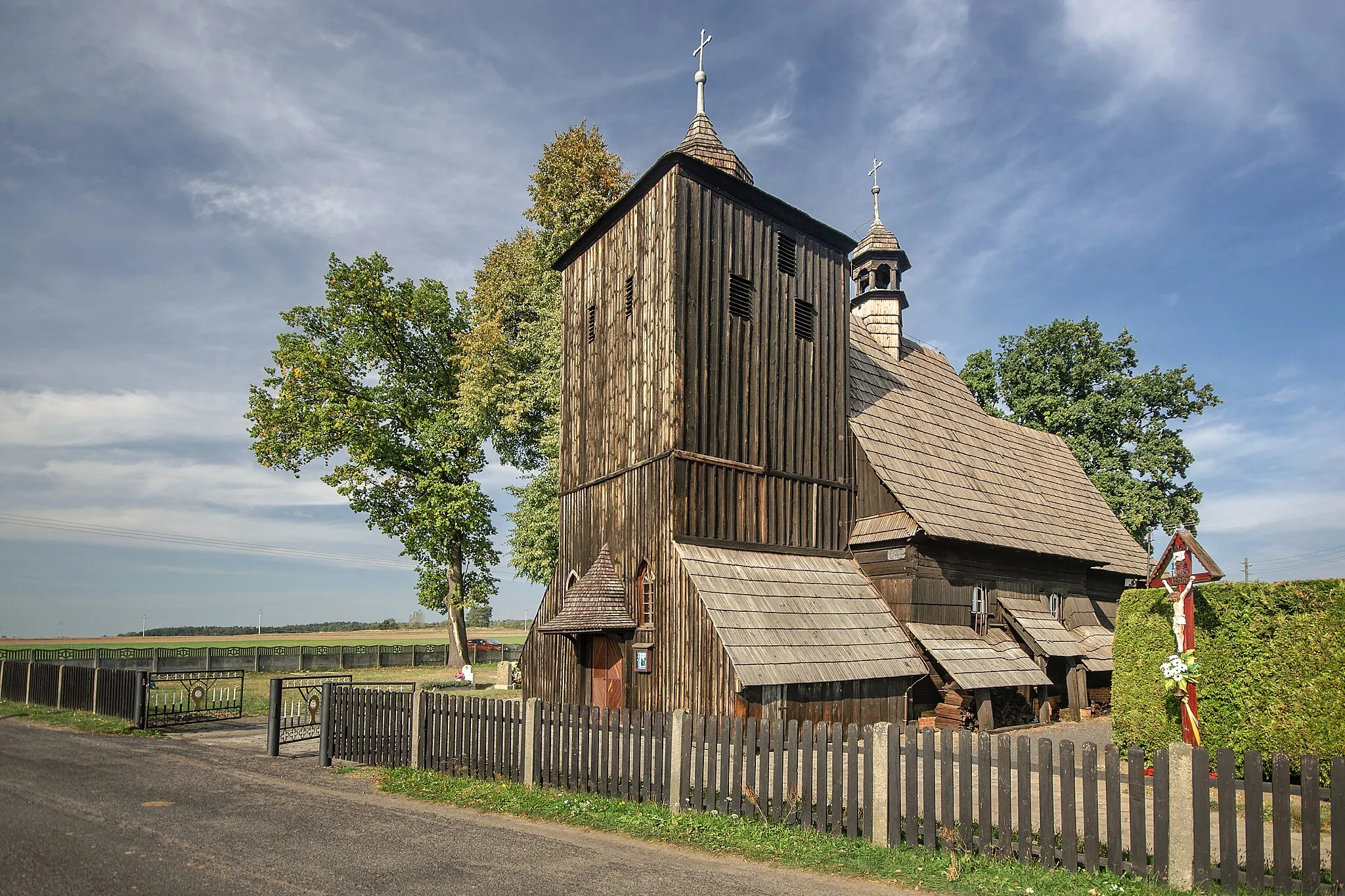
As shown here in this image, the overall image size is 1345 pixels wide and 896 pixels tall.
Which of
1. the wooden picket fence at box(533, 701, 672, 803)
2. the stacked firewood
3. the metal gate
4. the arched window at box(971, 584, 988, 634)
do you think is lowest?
the metal gate

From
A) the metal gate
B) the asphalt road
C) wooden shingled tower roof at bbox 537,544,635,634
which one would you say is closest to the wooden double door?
wooden shingled tower roof at bbox 537,544,635,634

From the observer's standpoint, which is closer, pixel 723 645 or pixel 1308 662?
pixel 1308 662

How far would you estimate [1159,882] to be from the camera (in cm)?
694

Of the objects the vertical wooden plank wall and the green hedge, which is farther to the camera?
the vertical wooden plank wall

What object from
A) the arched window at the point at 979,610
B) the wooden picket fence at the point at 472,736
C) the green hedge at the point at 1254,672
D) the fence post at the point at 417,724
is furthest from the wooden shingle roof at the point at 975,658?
the fence post at the point at 417,724

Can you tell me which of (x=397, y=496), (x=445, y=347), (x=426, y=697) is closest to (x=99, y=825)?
(x=426, y=697)

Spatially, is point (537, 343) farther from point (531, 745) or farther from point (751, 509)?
point (531, 745)

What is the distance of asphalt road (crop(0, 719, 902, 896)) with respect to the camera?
23.4ft

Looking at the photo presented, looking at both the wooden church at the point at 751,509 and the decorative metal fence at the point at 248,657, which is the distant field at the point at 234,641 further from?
the wooden church at the point at 751,509

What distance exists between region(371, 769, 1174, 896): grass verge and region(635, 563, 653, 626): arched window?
195 inches

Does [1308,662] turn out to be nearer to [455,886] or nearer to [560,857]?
[560,857]

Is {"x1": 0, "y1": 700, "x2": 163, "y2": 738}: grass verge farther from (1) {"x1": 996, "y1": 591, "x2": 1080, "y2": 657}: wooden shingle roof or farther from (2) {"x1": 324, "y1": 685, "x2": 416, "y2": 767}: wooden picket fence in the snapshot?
(1) {"x1": 996, "y1": 591, "x2": 1080, "y2": 657}: wooden shingle roof

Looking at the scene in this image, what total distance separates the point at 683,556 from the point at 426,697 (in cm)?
507

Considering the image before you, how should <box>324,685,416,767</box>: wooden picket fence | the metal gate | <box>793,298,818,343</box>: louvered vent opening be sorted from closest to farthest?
<box>324,685,416,767</box>: wooden picket fence
the metal gate
<box>793,298,818,343</box>: louvered vent opening
